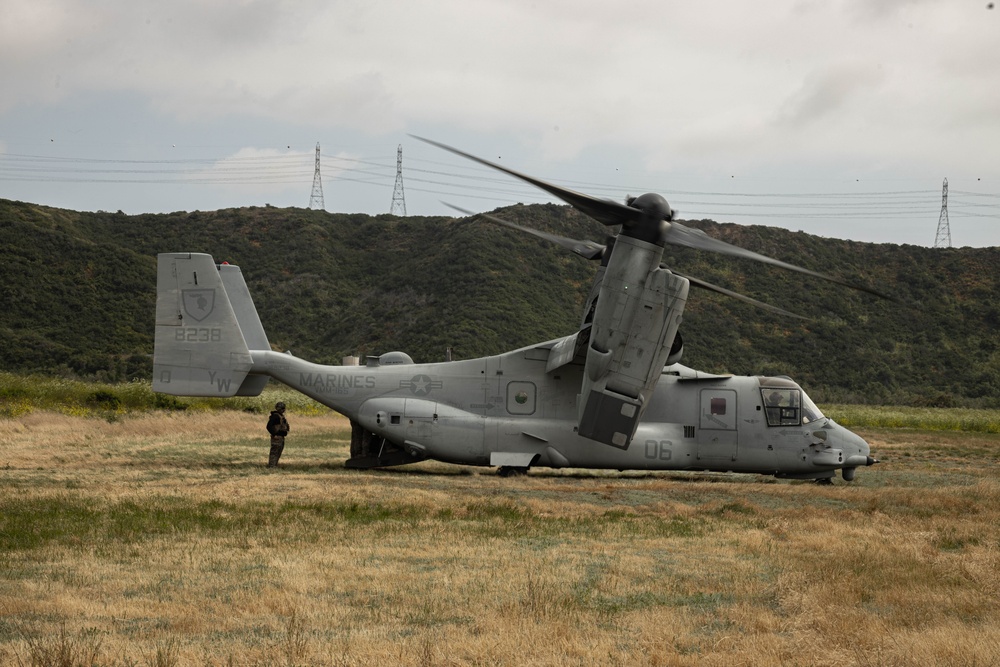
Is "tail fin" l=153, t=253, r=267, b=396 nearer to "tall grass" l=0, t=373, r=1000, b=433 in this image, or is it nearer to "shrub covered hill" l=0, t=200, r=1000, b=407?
"tall grass" l=0, t=373, r=1000, b=433

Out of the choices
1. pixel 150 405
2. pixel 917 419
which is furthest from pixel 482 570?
pixel 917 419

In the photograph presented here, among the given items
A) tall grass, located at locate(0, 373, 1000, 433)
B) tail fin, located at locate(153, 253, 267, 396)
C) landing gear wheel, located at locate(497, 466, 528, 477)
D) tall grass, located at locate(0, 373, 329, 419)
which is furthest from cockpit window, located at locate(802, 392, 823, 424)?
tall grass, located at locate(0, 373, 1000, 433)

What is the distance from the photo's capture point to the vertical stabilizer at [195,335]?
837 inches

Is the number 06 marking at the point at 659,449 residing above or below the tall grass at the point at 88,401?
below

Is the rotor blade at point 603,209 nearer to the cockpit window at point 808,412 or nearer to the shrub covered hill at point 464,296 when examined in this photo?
the cockpit window at point 808,412

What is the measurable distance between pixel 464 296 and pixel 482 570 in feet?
202

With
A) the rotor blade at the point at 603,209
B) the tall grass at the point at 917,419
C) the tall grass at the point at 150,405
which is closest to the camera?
the rotor blade at the point at 603,209

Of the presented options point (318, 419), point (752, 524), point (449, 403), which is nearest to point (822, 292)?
point (318, 419)

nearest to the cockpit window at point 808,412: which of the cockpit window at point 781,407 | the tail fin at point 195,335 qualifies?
the cockpit window at point 781,407

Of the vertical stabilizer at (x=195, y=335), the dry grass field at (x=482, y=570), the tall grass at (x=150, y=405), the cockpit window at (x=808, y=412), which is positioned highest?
the vertical stabilizer at (x=195, y=335)

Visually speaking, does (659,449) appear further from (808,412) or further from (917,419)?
(917,419)

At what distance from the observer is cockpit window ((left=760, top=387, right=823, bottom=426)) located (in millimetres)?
20984

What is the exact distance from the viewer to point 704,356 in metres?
67.6

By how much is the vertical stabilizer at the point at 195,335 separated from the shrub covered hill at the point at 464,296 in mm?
36831
